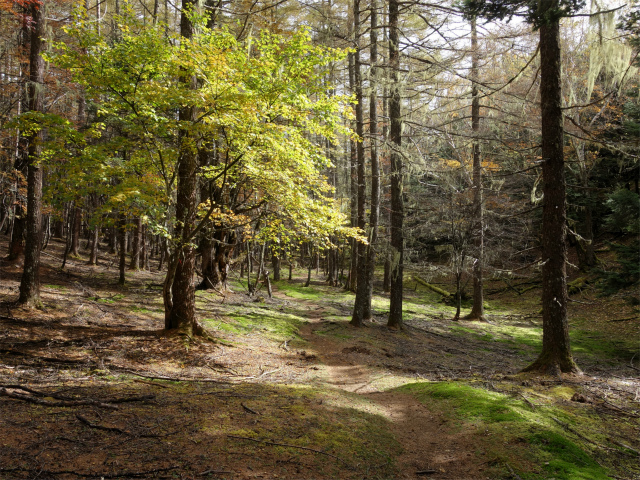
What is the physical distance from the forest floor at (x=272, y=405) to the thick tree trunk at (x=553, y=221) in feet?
1.83

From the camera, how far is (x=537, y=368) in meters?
7.09

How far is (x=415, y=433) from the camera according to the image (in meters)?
5.17

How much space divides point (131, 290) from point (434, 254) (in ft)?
82.6

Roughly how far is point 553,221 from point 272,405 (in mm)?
5998

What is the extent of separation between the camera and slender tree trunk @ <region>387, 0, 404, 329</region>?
1220cm

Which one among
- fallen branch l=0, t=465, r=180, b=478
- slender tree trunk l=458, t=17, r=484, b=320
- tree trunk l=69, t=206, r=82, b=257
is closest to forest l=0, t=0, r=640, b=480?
fallen branch l=0, t=465, r=180, b=478

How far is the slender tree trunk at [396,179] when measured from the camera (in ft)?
40.0

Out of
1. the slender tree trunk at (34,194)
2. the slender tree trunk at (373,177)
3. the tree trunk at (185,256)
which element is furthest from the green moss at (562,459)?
the slender tree trunk at (34,194)

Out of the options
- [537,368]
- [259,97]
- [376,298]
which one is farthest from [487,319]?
[259,97]

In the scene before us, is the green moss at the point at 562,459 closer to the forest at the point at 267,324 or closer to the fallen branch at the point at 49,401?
the forest at the point at 267,324

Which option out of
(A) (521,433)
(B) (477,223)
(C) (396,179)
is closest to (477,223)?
(B) (477,223)

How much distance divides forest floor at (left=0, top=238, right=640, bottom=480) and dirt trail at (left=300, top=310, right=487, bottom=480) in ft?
0.09

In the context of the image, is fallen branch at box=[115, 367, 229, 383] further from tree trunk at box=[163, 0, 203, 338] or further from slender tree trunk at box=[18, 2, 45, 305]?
slender tree trunk at box=[18, 2, 45, 305]

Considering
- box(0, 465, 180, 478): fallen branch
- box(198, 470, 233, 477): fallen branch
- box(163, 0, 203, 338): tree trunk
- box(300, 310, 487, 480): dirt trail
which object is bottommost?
box(300, 310, 487, 480): dirt trail
